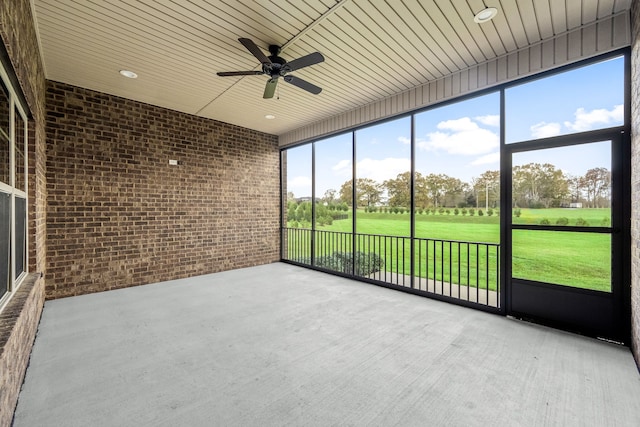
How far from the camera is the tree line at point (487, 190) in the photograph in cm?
291

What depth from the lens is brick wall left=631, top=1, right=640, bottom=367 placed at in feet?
7.70

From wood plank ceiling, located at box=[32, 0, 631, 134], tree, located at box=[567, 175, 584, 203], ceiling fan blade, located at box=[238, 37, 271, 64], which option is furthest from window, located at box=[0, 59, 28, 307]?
tree, located at box=[567, 175, 584, 203]

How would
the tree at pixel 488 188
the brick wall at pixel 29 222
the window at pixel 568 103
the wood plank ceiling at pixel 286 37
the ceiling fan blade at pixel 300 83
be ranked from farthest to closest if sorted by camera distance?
the tree at pixel 488 188 → the ceiling fan blade at pixel 300 83 → the window at pixel 568 103 → the wood plank ceiling at pixel 286 37 → the brick wall at pixel 29 222

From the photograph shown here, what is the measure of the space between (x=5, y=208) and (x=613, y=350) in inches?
204

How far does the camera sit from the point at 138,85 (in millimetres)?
4074

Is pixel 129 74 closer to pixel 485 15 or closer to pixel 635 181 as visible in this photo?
pixel 485 15

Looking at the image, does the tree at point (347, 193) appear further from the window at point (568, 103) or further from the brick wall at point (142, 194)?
the window at point (568, 103)

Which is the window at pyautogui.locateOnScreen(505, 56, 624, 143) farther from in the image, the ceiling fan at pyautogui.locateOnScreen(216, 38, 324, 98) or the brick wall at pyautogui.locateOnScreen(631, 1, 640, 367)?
the ceiling fan at pyautogui.locateOnScreen(216, 38, 324, 98)

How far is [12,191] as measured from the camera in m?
→ 2.31

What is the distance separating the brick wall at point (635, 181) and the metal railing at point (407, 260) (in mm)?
1180

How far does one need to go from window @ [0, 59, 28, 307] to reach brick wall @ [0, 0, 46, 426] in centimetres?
11

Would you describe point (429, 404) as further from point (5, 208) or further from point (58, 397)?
point (5, 208)

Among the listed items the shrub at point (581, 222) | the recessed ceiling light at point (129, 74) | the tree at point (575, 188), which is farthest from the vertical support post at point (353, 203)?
the recessed ceiling light at point (129, 74)

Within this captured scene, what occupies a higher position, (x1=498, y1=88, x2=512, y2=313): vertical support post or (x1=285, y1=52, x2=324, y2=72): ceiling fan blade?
(x1=285, y1=52, x2=324, y2=72): ceiling fan blade
